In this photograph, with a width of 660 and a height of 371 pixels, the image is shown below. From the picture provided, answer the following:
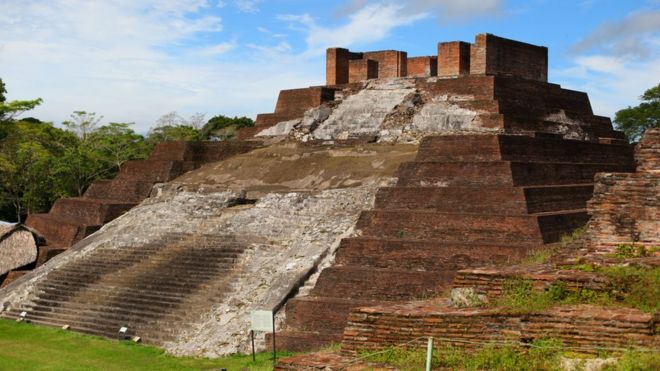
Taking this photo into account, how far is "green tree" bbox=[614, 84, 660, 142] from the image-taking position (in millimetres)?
35000

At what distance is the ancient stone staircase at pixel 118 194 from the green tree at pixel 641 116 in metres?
20.9

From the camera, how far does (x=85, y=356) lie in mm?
11812

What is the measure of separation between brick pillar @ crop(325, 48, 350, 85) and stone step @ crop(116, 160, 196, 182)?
4.02 metres

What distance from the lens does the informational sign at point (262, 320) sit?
35.2 feet

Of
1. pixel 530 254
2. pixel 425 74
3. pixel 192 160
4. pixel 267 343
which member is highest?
pixel 425 74

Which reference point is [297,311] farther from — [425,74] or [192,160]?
[425,74]

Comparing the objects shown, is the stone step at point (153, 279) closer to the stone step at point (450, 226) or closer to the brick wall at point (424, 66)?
the stone step at point (450, 226)

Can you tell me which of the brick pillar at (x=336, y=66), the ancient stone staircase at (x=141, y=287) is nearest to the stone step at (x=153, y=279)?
the ancient stone staircase at (x=141, y=287)

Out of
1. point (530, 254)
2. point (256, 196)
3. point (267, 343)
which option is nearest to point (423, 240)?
point (530, 254)

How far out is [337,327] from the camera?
11383 mm

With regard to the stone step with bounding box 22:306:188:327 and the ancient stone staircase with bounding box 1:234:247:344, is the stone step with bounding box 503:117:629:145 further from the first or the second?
the stone step with bounding box 22:306:188:327

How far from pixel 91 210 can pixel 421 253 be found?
852 centimetres

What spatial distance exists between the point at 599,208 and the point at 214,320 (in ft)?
18.4

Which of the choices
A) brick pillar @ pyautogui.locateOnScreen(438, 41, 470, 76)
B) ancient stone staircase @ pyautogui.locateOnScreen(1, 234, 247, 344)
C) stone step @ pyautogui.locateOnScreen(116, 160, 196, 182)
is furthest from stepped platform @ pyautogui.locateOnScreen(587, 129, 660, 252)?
stone step @ pyautogui.locateOnScreen(116, 160, 196, 182)
